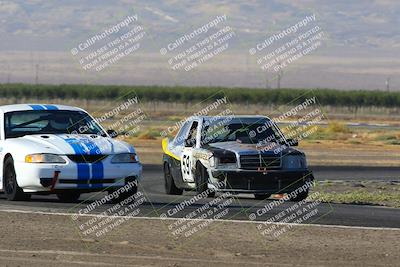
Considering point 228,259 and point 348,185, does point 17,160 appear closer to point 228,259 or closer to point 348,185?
point 228,259

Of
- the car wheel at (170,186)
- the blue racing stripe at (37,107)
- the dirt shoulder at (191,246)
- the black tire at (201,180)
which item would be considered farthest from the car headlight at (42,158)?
the car wheel at (170,186)

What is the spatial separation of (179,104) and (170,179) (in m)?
142

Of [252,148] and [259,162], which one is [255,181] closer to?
[259,162]

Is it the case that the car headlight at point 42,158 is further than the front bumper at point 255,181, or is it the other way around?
the front bumper at point 255,181

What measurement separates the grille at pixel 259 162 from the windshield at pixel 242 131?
0.82 meters

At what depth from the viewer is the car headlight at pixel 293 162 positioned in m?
19.9

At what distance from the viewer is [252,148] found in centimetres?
2008

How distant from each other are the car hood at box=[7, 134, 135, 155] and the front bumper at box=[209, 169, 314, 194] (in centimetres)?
228

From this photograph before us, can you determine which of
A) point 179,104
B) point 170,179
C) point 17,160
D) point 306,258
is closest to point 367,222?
point 306,258

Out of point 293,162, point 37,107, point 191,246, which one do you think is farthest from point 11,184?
point 191,246

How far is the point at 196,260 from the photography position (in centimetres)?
1193

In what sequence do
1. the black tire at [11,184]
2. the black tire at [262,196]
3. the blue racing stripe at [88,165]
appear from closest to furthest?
the blue racing stripe at [88,165], the black tire at [11,184], the black tire at [262,196]

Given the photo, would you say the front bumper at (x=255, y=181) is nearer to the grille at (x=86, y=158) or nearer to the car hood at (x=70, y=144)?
the car hood at (x=70, y=144)

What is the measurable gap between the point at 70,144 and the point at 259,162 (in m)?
3.64
